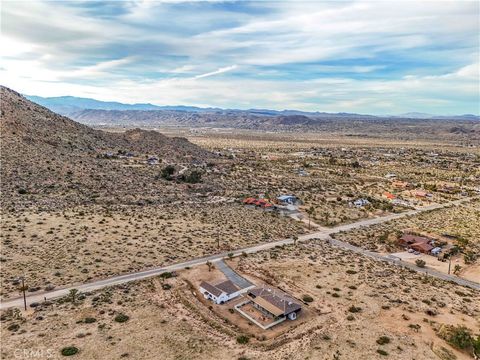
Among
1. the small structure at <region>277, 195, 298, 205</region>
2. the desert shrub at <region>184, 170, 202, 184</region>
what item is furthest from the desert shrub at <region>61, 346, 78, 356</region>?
the desert shrub at <region>184, 170, 202, 184</region>

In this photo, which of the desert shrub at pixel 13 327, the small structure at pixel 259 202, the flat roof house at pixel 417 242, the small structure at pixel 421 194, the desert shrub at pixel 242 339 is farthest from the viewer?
the small structure at pixel 421 194

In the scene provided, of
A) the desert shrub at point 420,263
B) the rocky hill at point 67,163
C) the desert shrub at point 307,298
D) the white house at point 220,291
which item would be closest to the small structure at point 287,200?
the rocky hill at point 67,163

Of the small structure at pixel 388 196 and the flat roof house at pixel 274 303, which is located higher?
the flat roof house at pixel 274 303

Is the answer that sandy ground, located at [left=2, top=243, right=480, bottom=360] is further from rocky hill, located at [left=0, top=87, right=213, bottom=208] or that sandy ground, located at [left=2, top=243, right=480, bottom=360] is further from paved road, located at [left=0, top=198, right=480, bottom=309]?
rocky hill, located at [left=0, top=87, right=213, bottom=208]

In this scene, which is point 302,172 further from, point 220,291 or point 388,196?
point 220,291

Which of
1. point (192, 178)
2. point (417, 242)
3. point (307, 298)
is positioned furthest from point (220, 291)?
point (192, 178)

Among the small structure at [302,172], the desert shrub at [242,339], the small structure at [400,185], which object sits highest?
the small structure at [302,172]

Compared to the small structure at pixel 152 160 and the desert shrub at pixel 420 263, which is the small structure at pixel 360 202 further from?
the small structure at pixel 152 160
